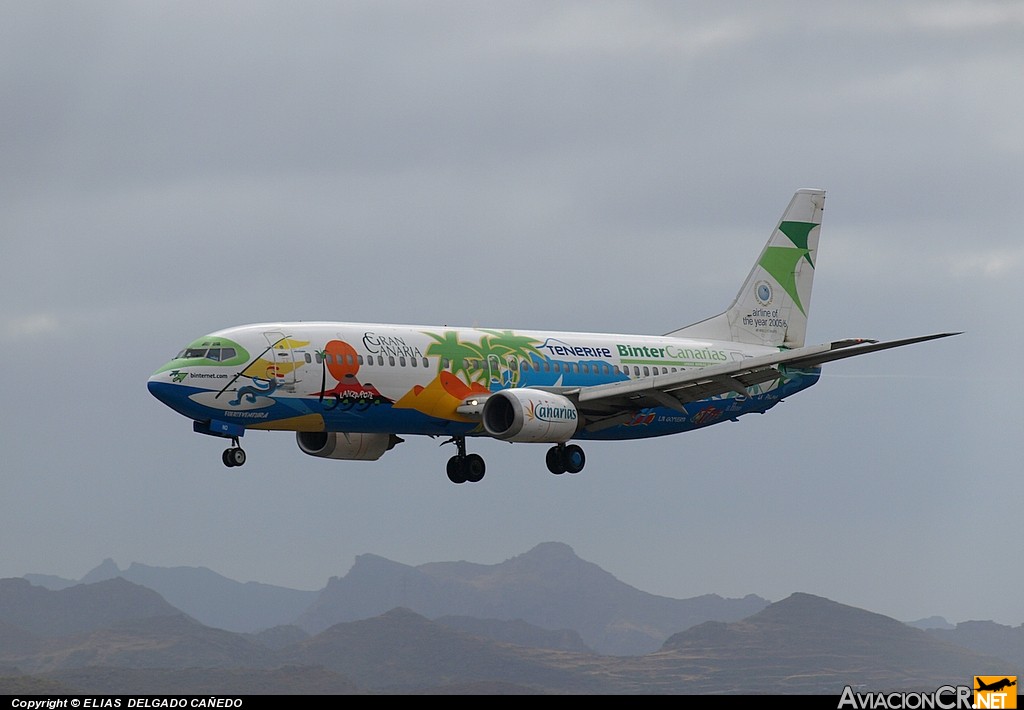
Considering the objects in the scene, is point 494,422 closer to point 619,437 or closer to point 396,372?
point 396,372

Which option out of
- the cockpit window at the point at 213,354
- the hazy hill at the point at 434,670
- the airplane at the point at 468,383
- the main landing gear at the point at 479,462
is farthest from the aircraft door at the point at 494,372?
the hazy hill at the point at 434,670

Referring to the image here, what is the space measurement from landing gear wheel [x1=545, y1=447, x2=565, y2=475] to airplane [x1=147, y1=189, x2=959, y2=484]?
6cm

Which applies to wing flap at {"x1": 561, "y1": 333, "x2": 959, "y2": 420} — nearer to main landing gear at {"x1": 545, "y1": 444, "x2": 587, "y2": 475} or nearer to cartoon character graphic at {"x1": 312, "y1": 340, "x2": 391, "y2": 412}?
main landing gear at {"x1": 545, "y1": 444, "x2": 587, "y2": 475}

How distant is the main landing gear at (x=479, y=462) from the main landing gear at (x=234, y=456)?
11137mm

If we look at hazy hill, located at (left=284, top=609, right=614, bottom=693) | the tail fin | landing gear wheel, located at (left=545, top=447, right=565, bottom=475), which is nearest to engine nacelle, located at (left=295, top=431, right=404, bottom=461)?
landing gear wheel, located at (left=545, top=447, right=565, bottom=475)

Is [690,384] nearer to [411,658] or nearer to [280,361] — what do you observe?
[280,361]

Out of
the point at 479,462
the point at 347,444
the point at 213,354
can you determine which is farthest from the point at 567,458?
the point at 213,354

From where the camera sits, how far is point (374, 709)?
247 ft

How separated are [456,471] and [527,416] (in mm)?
9023

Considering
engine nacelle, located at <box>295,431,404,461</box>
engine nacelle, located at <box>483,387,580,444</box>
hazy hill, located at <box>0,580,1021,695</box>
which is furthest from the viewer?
hazy hill, located at <box>0,580,1021,695</box>

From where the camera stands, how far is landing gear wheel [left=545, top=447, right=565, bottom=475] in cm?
6750

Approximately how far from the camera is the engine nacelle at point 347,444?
2635 inches

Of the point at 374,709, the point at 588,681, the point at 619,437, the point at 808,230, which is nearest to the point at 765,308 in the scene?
the point at 808,230

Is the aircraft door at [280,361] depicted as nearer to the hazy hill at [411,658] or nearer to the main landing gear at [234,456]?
the main landing gear at [234,456]
